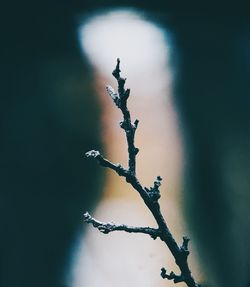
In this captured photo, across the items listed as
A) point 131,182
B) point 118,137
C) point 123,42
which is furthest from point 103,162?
point 123,42

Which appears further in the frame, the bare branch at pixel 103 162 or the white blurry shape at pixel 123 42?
the white blurry shape at pixel 123 42

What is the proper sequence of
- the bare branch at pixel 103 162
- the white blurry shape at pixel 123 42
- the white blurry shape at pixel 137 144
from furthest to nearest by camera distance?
the white blurry shape at pixel 123 42 < the white blurry shape at pixel 137 144 < the bare branch at pixel 103 162

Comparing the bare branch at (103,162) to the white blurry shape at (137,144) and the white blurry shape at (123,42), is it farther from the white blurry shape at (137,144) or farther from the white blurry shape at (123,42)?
the white blurry shape at (123,42)

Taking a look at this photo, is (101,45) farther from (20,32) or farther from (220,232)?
(220,232)

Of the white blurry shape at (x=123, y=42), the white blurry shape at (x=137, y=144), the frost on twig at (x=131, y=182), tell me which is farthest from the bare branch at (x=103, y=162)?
the white blurry shape at (x=123, y=42)

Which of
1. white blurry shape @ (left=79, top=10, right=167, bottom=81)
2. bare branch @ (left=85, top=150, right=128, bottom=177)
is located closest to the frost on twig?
bare branch @ (left=85, top=150, right=128, bottom=177)

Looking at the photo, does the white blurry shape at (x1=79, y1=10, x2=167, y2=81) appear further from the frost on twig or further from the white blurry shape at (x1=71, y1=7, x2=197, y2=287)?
the frost on twig

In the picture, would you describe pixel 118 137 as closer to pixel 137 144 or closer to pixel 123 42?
pixel 137 144

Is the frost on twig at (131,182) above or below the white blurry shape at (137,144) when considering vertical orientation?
below
